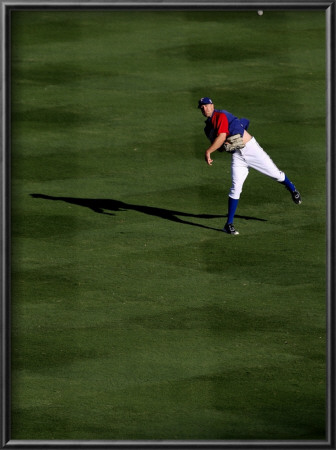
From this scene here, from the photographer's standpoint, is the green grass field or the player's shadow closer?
the green grass field

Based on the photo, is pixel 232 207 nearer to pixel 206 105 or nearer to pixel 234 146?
pixel 234 146

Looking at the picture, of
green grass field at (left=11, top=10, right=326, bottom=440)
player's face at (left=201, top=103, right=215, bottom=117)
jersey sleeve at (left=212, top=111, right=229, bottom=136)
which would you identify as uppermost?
player's face at (left=201, top=103, right=215, bottom=117)

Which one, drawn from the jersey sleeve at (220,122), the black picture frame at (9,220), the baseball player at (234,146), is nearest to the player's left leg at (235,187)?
the baseball player at (234,146)

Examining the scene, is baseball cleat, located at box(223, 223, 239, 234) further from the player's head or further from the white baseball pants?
Result: the player's head

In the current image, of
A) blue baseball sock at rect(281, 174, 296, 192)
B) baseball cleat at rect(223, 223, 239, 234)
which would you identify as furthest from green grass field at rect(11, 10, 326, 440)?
blue baseball sock at rect(281, 174, 296, 192)

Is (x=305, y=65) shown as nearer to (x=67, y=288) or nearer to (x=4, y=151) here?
(x=67, y=288)

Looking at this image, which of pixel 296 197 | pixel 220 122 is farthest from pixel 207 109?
pixel 296 197

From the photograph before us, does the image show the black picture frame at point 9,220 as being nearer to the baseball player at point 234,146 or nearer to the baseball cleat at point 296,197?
the baseball player at point 234,146

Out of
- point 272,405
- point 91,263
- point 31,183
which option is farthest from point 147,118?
point 272,405
